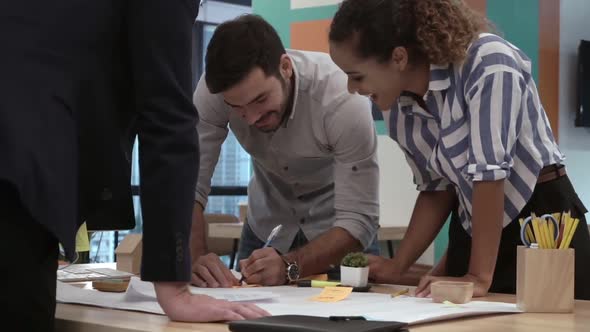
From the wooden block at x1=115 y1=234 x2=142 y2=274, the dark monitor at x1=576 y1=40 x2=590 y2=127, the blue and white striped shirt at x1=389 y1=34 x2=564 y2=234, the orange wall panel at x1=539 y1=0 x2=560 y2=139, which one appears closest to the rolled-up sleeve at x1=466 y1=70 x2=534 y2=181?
the blue and white striped shirt at x1=389 y1=34 x2=564 y2=234

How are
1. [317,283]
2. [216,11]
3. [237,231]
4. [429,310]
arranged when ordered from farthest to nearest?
[216,11] → [237,231] → [317,283] → [429,310]

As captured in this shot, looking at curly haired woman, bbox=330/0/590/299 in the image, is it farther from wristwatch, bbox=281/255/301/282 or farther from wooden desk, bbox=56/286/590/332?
wooden desk, bbox=56/286/590/332

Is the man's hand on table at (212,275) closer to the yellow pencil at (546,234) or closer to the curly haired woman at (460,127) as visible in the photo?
the curly haired woman at (460,127)

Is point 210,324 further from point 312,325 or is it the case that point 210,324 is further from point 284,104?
point 284,104

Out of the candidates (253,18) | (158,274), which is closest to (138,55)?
(158,274)

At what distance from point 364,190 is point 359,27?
0.52 metres

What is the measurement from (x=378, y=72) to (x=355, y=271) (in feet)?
1.44

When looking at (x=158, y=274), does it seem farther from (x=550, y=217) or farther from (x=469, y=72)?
(x=469, y=72)

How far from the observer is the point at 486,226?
5.44ft

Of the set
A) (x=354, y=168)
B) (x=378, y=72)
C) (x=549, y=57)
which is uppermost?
(x=549, y=57)

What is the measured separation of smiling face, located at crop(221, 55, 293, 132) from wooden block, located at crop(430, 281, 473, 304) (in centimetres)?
78

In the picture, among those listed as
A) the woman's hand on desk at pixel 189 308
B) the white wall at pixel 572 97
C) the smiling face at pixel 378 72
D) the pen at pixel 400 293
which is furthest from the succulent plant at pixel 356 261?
the white wall at pixel 572 97

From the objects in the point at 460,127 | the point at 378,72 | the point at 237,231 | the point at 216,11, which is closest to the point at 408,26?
the point at 378,72

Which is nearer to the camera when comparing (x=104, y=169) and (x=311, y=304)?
(x=104, y=169)
